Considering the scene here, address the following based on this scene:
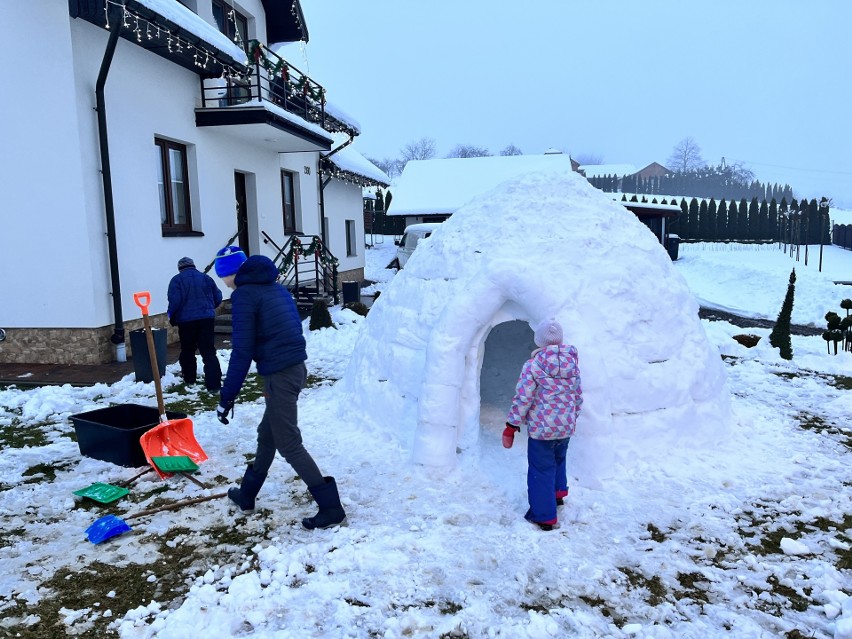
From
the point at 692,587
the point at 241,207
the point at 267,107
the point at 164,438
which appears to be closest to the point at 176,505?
the point at 164,438

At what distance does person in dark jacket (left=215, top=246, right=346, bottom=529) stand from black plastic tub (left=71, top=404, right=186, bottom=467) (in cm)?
144

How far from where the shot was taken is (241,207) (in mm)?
12938

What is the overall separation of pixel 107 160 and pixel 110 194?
46 centimetres

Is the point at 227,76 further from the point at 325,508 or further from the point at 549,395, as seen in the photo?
the point at 549,395

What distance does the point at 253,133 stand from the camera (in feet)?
38.4

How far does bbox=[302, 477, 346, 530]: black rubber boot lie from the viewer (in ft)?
11.8

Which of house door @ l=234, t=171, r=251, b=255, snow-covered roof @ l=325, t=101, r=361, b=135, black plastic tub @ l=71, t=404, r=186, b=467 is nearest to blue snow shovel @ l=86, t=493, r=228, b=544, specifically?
black plastic tub @ l=71, t=404, r=186, b=467

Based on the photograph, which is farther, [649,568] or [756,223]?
[756,223]

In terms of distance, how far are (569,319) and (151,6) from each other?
7.09 meters

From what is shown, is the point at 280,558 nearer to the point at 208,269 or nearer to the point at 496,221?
the point at 496,221

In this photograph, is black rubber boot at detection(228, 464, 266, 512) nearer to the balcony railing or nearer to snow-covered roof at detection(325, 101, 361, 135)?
the balcony railing

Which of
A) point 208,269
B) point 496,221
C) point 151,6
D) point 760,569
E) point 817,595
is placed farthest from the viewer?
point 208,269

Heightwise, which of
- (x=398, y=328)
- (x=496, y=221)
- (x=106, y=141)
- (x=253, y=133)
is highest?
(x=253, y=133)

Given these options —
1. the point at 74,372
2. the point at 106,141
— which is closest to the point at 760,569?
the point at 74,372
